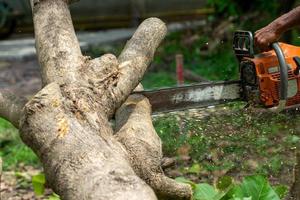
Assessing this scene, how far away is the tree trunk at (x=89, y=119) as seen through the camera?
8.45 feet

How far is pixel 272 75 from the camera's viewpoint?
379 cm

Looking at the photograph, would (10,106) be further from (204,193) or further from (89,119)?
(204,193)

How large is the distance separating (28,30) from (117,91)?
432 inches

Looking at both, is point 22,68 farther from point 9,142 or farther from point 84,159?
point 84,159

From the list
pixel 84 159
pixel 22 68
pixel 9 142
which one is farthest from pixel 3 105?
pixel 22 68

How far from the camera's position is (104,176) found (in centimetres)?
251

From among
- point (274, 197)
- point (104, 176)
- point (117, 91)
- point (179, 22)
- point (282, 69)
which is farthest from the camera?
point (179, 22)

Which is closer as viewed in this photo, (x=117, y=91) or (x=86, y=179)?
(x=86, y=179)

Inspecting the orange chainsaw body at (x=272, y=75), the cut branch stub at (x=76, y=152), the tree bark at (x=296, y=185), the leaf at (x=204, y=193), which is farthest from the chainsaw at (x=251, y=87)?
the cut branch stub at (x=76, y=152)

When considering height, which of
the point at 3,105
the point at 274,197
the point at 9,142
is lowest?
the point at 9,142

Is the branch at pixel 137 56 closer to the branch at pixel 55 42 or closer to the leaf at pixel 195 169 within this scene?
the branch at pixel 55 42

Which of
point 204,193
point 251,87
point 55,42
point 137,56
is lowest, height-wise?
point 204,193

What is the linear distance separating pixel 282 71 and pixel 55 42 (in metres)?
1.29

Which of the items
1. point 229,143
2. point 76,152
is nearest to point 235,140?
point 229,143
